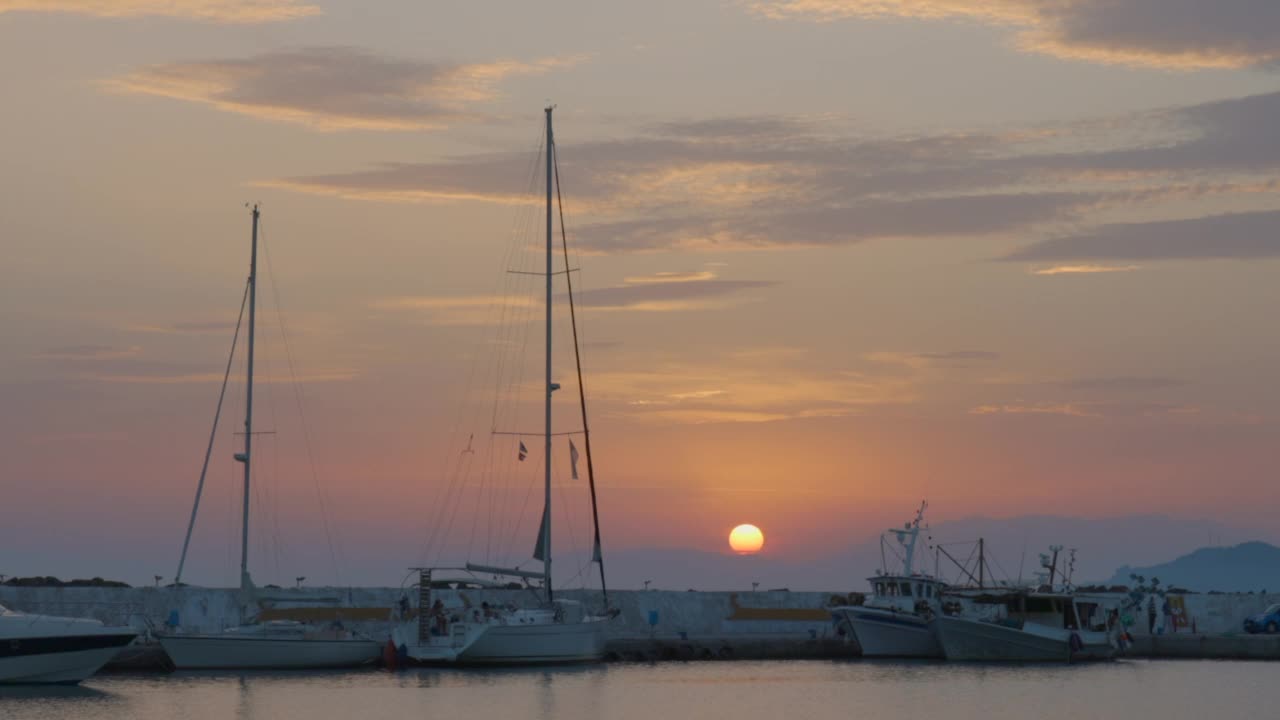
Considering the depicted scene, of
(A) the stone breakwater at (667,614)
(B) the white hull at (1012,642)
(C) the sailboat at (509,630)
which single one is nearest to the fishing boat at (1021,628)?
(B) the white hull at (1012,642)

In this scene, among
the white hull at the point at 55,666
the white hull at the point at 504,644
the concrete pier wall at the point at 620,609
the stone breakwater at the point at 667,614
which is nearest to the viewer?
the white hull at the point at 55,666

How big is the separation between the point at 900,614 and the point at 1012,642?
497 cm

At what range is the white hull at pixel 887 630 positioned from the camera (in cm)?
7438

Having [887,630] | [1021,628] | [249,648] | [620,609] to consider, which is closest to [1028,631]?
[1021,628]

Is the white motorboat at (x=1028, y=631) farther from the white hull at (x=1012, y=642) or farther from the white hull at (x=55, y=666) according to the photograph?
the white hull at (x=55, y=666)

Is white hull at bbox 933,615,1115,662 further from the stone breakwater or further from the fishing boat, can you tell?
the stone breakwater

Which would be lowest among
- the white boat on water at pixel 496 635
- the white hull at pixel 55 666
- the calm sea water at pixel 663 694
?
the calm sea water at pixel 663 694

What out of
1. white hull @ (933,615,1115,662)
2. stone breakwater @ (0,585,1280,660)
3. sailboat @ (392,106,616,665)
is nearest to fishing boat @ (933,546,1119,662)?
white hull @ (933,615,1115,662)

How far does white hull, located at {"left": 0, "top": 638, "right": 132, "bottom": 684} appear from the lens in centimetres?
5594

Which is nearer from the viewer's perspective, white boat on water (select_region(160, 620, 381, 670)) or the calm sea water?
the calm sea water

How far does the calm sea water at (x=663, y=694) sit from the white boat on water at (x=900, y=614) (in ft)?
10.8

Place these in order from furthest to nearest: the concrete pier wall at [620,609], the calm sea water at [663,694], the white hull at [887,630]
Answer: the white hull at [887,630], the concrete pier wall at [620,609], the calm sea water at [663,694]

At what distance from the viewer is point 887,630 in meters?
74.9

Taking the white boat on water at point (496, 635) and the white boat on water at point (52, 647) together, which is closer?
the white boat on water at point (52, 647)
